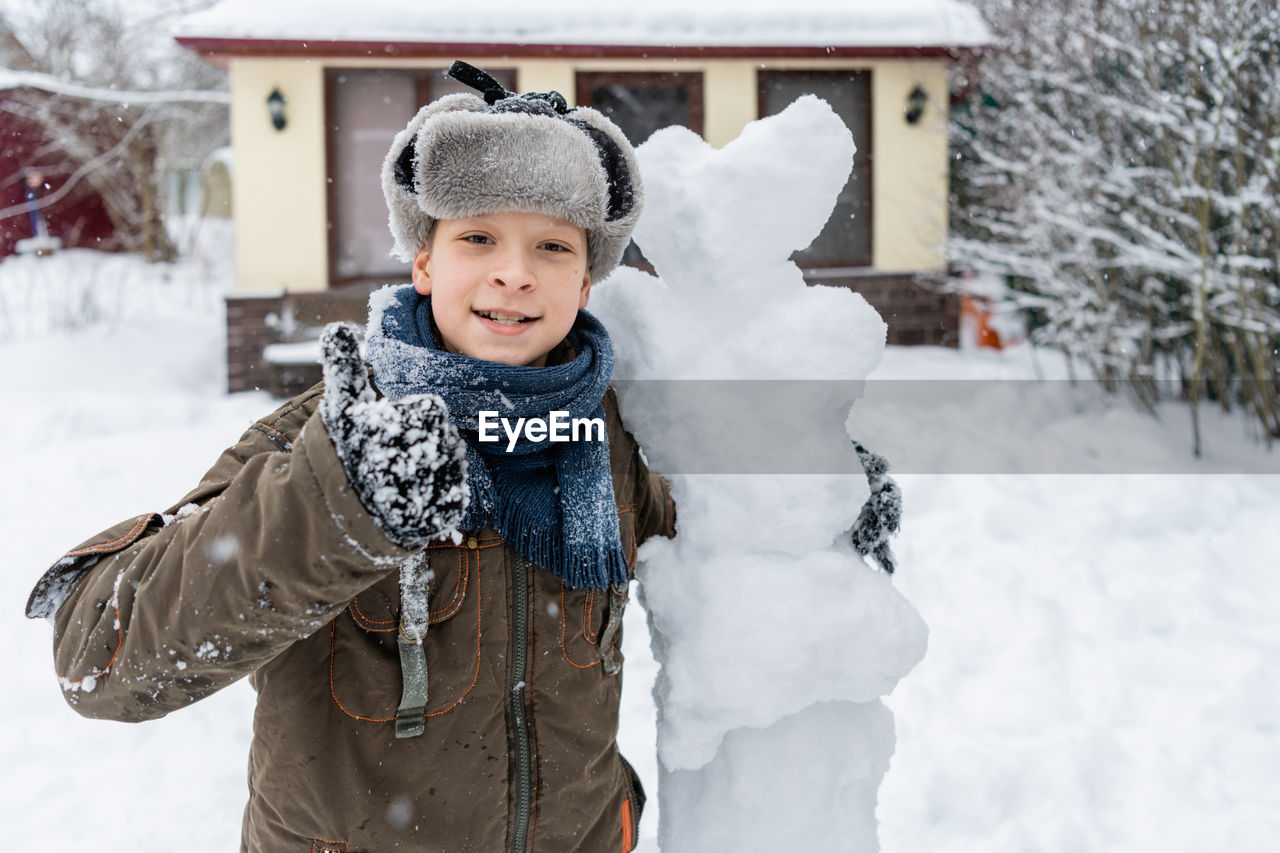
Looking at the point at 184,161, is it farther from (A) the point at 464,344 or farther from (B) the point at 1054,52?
(A) the point at 464,344

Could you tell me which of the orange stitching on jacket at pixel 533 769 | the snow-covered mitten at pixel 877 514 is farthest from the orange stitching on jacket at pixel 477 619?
the snow-covered mitten at pixel 877 514

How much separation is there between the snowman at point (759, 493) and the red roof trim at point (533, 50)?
6.69 metres

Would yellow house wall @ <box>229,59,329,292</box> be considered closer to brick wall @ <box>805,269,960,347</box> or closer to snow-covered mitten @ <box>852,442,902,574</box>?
brick wall @ <box>805,269,960,347</box>

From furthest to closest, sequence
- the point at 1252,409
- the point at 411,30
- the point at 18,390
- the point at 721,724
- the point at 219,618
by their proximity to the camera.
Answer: the point at 411,30, the point at 18,390, the point at 1252,409, the point at 721,724, the point at 219,618

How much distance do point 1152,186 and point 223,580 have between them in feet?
20.7

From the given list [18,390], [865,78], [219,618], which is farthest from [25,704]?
[865,78]

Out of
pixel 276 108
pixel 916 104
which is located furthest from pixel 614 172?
pixel 916 104

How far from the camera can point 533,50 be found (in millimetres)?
7680

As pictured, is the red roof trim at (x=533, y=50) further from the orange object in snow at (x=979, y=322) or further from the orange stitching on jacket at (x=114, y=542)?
the orange stitching on jacket at (x=114, y=542)

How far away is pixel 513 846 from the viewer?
133 centimetres

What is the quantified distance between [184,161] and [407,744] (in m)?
19.3

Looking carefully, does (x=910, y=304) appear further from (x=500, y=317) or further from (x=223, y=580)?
(x=223, y=580)

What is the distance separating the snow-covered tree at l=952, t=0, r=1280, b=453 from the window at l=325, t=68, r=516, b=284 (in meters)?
4.53

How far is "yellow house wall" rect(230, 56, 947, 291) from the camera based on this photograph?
764cm
